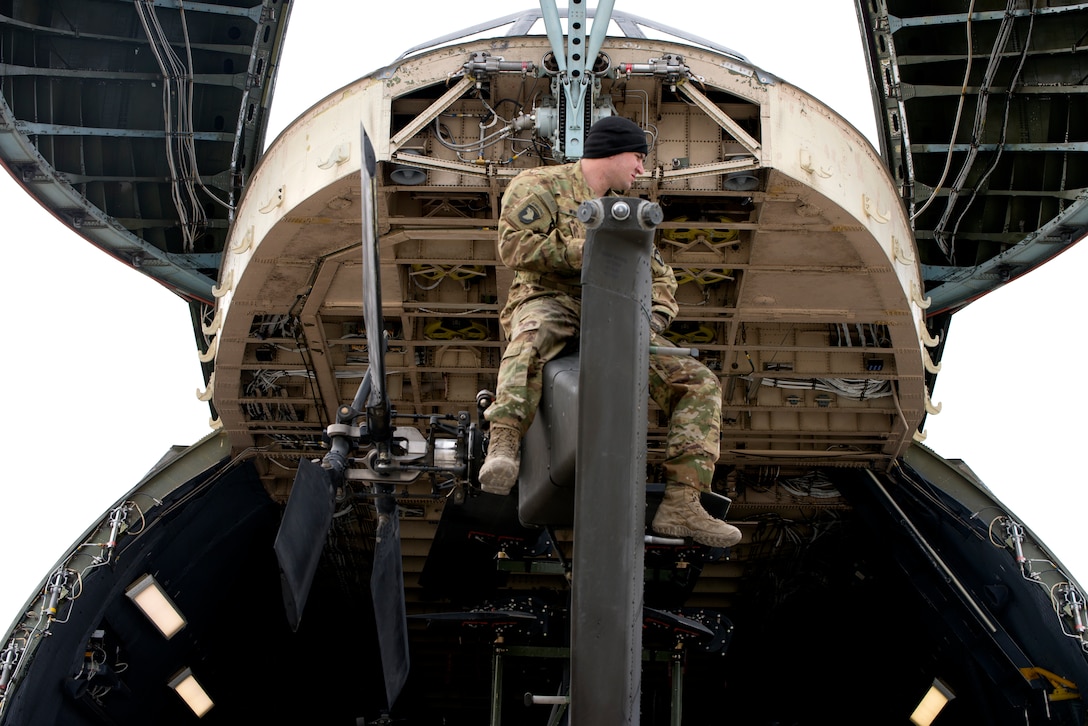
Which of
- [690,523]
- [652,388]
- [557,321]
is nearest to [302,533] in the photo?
[557,321]

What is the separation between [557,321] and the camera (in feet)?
17.7

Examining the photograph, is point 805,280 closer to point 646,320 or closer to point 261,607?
point 646,320

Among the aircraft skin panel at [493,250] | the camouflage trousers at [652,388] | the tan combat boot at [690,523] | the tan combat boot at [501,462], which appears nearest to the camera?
the tan combat boot at [501,462]

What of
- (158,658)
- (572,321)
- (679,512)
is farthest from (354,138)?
(158,658)

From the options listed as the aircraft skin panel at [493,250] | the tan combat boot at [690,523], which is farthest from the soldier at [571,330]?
the aircraft skin panel at [493,250]

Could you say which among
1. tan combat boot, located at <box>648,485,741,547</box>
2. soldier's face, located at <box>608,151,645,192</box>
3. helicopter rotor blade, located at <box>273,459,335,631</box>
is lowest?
helicopter rotor blade, located at <box>273,459,335,631</box>

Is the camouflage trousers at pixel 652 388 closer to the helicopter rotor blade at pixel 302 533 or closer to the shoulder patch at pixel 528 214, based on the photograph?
the shoulder patch at pixel 528 214

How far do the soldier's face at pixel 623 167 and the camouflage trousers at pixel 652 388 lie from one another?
2.01 feet

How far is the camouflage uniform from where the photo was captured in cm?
520

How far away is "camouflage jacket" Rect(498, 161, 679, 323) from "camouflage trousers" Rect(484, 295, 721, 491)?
0.35 feet

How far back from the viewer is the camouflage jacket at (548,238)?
205 inches

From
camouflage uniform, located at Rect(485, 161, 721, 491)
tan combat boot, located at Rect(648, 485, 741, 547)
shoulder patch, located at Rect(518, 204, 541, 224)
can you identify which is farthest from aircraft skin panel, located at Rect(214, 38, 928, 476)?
tan combat boot, located at Rect(648, 485, 741, 547)

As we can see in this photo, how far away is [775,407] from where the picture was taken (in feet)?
33.3

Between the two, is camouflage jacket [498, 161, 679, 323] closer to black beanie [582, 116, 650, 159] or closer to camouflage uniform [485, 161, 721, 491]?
camouflage uniform [485, 161, 721, 491]
